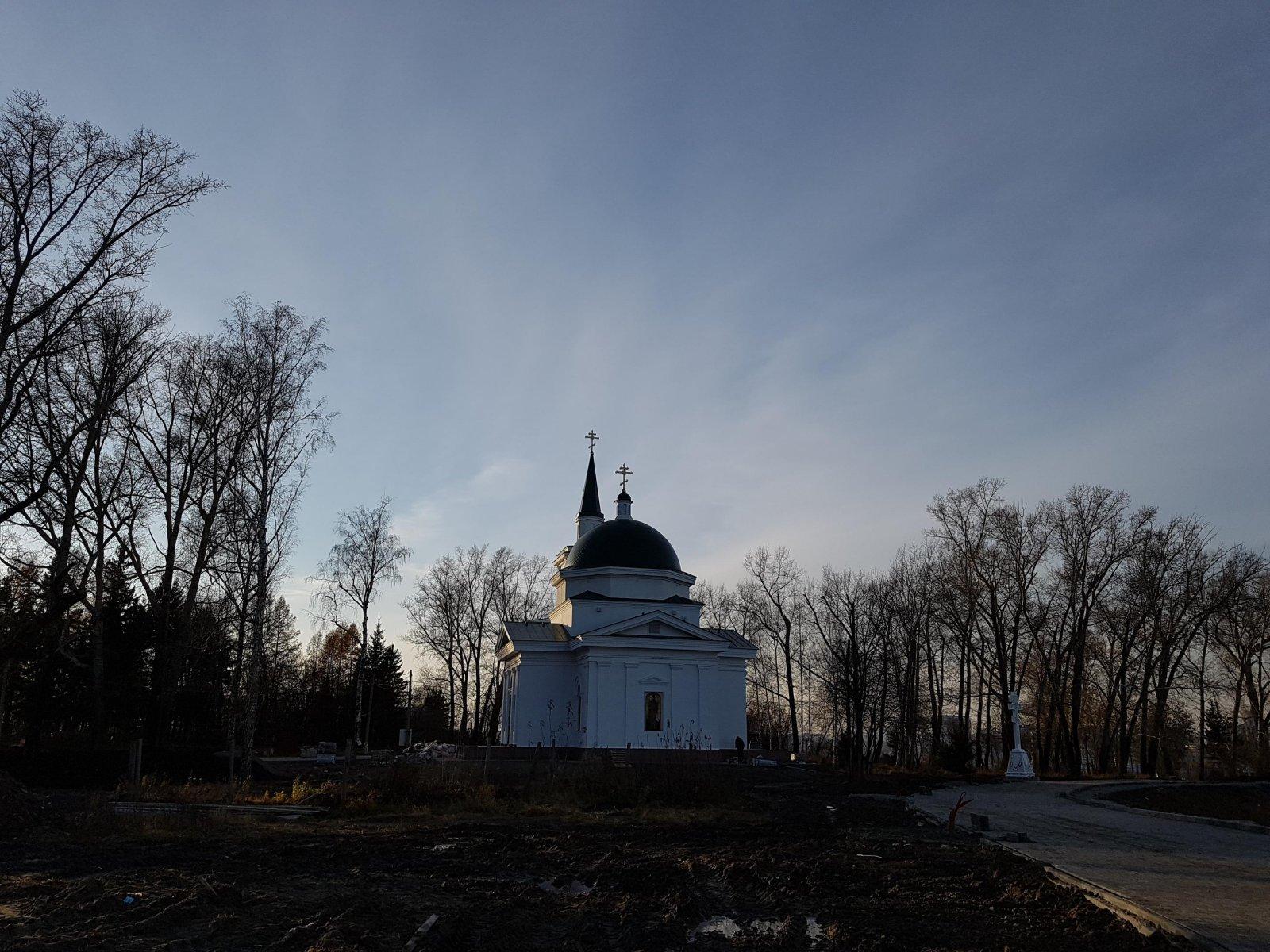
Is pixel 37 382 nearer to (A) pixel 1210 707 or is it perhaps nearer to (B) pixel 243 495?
(B) pixel 243 495

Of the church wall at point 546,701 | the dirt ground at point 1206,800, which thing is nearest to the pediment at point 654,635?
the church wall at point 546,701

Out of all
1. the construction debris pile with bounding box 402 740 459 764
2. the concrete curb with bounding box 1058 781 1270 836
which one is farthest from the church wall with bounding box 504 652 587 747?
the concrete curb with bounding box 1058 781 1270 836

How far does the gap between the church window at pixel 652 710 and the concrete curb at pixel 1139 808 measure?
55.0ft

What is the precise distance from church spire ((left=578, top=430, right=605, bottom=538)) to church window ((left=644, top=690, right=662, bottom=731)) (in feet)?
50.8

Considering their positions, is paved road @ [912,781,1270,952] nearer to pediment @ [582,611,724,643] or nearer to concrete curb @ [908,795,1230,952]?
concrete curb @ [908,795,1230,952]

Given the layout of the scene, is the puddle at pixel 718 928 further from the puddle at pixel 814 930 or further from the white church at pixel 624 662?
the white church at pixel 624 662

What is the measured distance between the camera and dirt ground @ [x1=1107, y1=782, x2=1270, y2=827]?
23469 mm

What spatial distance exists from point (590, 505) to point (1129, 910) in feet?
157

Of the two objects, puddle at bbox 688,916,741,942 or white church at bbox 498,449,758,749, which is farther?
white church at bbox 498,449,758,749

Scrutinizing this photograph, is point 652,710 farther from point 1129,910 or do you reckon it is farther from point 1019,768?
point 1129,910

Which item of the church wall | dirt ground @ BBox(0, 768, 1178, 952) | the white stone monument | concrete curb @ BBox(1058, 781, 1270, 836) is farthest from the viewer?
the church wall

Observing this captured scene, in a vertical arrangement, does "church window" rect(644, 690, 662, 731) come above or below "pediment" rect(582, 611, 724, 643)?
below

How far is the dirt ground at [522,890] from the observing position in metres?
7.22

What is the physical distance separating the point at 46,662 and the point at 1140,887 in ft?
108
